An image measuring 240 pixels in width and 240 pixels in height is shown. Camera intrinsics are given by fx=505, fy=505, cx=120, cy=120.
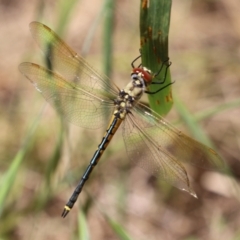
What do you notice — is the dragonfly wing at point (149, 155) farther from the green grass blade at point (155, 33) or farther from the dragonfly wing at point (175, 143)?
the green grass blade at point (155, 33)

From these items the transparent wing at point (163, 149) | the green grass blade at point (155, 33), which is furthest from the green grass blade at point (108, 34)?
the green grass blade at point (155, 33)

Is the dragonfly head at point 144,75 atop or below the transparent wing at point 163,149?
A: atop

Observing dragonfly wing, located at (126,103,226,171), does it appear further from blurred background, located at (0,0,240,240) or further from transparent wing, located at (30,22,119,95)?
blurred background, located at (0,0,240,240)

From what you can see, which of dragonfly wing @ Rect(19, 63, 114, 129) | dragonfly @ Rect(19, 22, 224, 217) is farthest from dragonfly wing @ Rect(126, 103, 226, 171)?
dragonfly wing @ Rect(19, 63, 114, 129)

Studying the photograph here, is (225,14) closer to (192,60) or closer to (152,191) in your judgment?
(192,60)

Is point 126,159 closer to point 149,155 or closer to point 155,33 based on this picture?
point 149,155

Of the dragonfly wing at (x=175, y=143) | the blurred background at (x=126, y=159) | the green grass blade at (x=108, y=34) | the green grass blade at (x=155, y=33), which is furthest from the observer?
the blurred background at (x=126, y=159)

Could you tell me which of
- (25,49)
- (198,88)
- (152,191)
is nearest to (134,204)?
(152,191)
